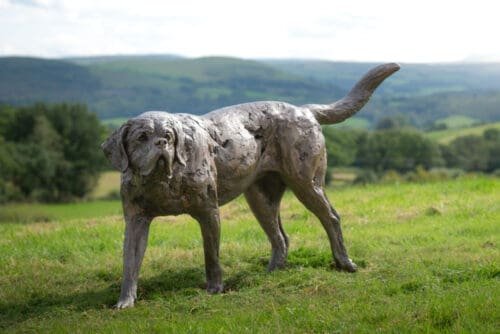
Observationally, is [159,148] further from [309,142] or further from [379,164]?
[379,164]

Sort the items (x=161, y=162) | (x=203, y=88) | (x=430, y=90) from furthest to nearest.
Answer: (x=430, y=90), (x=203, y=88), (x=161, y=162)

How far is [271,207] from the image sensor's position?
980 cm

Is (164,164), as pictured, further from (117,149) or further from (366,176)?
(366,176)

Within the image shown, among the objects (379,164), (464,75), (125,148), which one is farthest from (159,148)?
(464,75)

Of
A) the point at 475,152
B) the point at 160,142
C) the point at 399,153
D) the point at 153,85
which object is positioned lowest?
the point at 153,85

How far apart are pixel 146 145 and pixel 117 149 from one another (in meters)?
0.36

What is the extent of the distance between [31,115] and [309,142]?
4988 centimetres

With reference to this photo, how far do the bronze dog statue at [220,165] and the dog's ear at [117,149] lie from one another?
1 centimetres

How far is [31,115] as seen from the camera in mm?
56031

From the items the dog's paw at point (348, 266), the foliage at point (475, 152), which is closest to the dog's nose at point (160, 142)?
the dog's paw at point (348, 266)

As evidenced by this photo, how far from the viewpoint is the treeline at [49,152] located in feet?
161

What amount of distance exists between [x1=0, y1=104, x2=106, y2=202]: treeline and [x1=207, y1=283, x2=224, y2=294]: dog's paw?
3900cm

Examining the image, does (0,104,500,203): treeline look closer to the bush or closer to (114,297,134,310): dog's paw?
the bush

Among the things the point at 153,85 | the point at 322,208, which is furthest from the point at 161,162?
the point at 153,85
